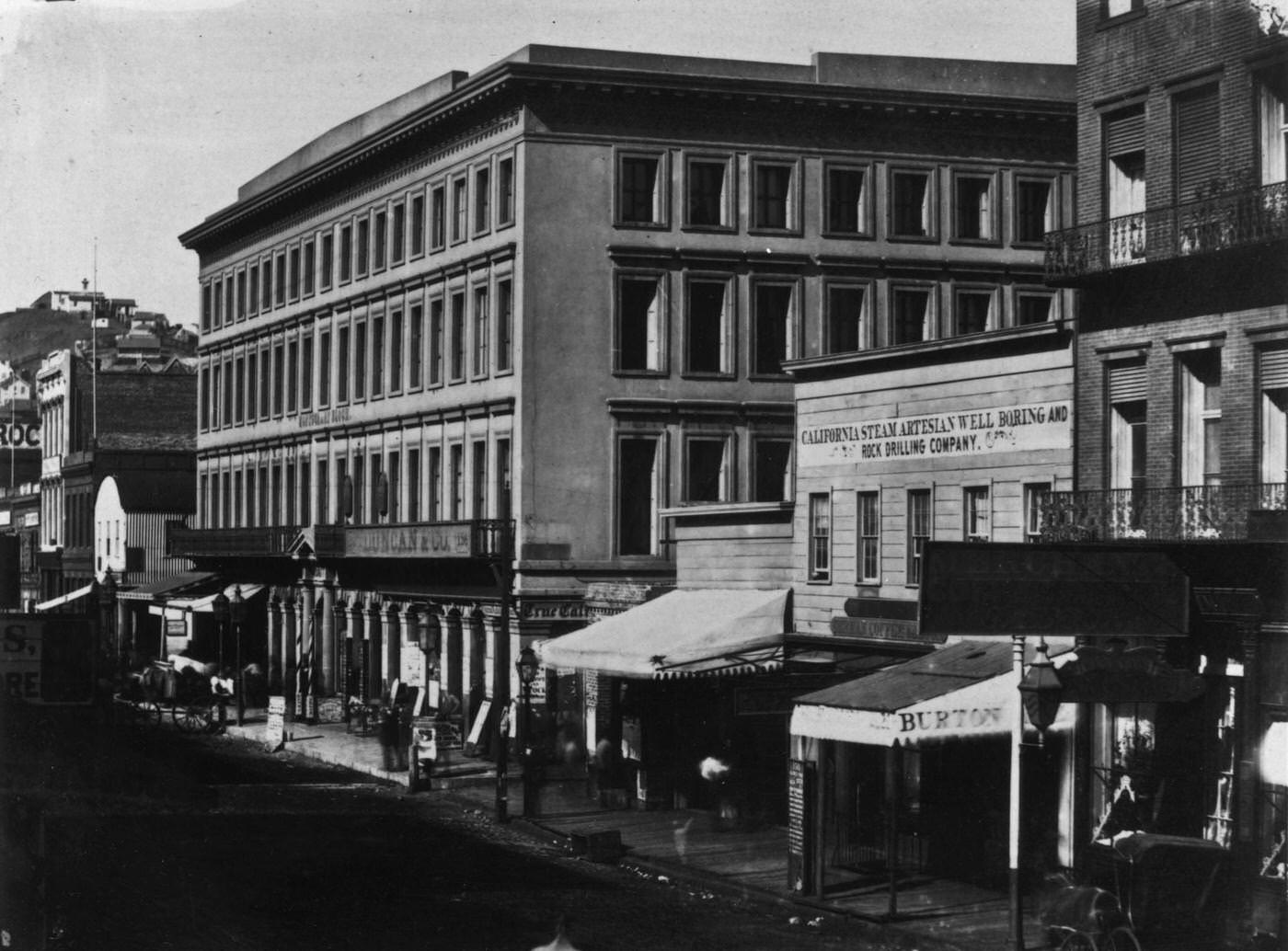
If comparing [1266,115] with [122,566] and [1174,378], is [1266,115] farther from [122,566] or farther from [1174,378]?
[122,566]

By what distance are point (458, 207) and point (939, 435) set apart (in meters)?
25.3

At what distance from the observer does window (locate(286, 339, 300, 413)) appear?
6856 centimetres

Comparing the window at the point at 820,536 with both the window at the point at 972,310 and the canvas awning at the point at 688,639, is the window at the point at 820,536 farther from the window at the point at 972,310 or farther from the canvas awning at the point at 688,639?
the window at the point at 972,310

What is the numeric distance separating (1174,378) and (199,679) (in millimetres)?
38493

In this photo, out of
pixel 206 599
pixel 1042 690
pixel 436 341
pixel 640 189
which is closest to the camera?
pixel 1042 690

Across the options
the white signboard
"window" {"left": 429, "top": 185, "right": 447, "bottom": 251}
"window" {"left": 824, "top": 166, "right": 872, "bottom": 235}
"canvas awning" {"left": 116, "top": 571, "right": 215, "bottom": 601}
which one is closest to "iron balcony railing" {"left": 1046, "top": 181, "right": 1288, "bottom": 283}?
the white signboard

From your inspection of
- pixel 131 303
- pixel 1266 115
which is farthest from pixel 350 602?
pixel 131 303

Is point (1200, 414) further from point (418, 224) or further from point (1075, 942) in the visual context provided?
point (418, 224)

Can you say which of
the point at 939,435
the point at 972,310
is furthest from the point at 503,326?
the point at 939,435

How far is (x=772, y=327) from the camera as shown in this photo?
5200 cm

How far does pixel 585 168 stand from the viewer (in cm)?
5075

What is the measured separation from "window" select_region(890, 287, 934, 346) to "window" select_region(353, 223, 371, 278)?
16.6 metres

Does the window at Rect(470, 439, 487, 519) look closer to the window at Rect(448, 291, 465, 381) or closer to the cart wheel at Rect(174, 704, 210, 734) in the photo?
the window at Rect(448, 291, 465, 381)

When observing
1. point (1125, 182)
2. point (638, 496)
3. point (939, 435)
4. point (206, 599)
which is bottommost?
point (206, 599)
